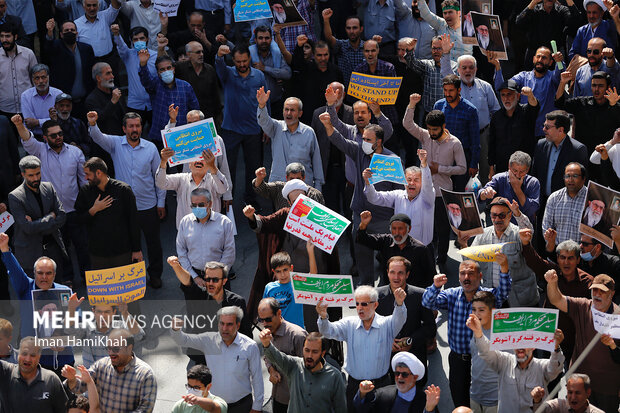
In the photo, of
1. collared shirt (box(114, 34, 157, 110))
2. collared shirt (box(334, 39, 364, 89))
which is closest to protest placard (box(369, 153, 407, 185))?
collared shirt (box(334, 39, 364, 89))

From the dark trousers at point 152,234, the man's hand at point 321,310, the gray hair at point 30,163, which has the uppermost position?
the gray hair at point 30,163

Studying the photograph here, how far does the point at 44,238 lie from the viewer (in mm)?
12836

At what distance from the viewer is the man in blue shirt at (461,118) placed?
45.2ft

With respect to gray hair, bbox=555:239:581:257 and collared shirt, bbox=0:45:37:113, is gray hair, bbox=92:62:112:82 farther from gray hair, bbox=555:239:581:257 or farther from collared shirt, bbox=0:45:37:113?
gray hair, bbox=555:239:581:257

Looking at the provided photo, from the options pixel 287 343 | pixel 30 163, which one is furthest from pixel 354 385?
pixel 30 163

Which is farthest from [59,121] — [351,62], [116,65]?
[351,62]

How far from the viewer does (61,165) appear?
13.4m

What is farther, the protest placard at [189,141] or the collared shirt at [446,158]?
the collared shirt at [446,158]

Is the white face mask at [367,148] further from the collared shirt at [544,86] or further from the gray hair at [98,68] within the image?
the gray hair at [98,68]

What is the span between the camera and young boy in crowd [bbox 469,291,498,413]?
10094mm

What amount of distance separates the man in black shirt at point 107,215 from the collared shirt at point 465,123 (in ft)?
12.8

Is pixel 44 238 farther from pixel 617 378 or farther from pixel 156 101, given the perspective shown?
pixel 617 378

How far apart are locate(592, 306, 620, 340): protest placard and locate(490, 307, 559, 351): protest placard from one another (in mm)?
505

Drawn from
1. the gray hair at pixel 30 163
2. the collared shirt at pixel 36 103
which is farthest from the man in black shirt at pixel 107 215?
the collared shirt at pixel 36 103
